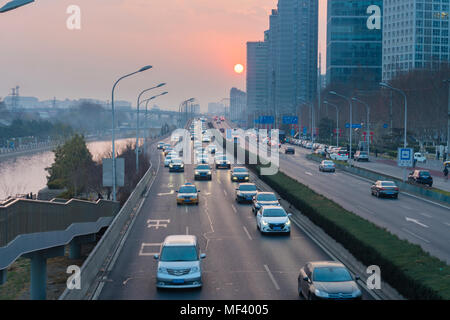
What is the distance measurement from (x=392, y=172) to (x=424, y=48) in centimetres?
14602

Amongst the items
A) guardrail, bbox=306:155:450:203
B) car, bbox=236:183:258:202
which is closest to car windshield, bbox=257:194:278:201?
car, bbox=236:183:258:202

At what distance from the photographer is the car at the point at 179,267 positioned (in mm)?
17500

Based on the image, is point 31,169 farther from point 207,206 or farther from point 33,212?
point 33,212

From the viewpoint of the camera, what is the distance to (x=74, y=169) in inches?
2383

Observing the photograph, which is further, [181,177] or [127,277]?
[181,177]

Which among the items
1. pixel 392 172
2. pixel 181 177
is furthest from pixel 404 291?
pixel 392 172

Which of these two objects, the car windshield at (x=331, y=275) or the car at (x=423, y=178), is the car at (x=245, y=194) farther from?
the car windshield at (x=331, y=275)

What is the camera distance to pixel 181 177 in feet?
187

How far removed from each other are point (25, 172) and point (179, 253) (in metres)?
89.2

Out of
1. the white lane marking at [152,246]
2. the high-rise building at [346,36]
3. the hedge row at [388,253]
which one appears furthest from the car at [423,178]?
the high-rise building at [346,36]

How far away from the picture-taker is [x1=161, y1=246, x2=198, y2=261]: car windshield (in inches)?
719

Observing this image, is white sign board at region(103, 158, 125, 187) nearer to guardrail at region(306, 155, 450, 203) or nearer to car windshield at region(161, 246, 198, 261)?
car windshield at region(161, 246, 198, 261)

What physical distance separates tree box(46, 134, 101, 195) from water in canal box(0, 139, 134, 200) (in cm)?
460

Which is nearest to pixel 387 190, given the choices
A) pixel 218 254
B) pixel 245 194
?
pixel 245 194
